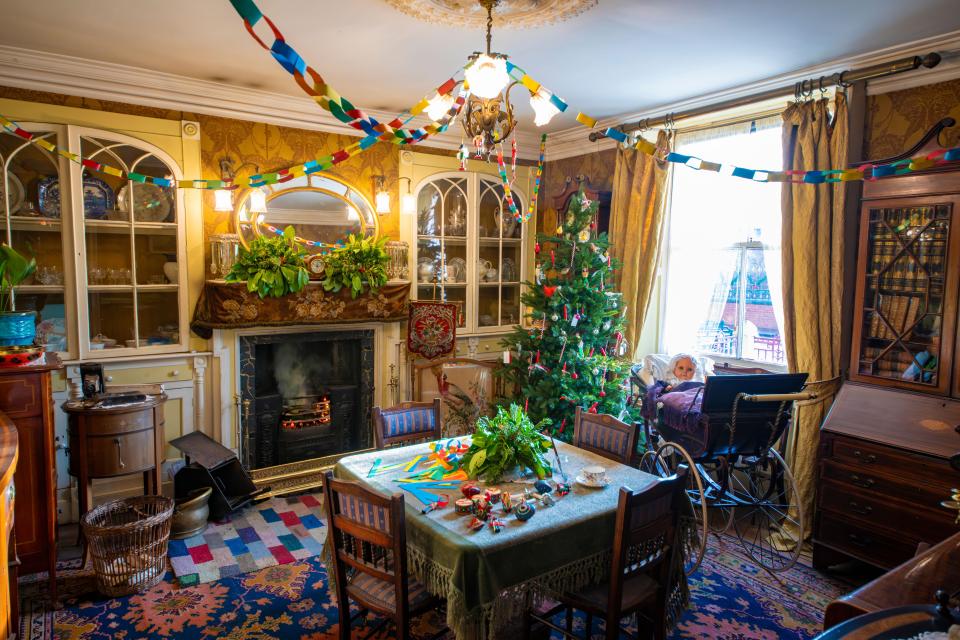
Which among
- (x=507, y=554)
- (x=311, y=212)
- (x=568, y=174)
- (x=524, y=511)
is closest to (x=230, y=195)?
(x=311, y=212)

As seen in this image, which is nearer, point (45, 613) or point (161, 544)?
point (45, 613)

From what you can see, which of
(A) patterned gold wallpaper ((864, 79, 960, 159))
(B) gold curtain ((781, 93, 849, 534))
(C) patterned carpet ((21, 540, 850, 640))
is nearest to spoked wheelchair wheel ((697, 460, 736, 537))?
(C) patterned carpet ((21, 540, 850, 640))

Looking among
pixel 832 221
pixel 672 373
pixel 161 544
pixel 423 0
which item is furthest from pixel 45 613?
pixel 832 221

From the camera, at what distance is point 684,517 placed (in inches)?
105

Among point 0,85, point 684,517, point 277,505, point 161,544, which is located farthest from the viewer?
point 277,505

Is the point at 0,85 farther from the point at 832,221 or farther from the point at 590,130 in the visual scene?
the point at 832,221

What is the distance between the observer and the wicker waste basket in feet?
9.86

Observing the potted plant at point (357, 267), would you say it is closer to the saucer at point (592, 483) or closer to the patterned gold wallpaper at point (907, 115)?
the saucer at point (592, 483)

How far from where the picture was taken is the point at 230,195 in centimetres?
426

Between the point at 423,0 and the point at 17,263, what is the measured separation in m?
2.37

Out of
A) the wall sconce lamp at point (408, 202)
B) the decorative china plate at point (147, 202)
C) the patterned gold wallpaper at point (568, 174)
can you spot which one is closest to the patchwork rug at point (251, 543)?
the decorative china plate at point (147, 202)

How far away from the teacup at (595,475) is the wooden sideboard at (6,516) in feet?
6.88

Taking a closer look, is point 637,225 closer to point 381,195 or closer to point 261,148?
point 381,195

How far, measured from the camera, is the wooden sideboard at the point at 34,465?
9.32 feet
